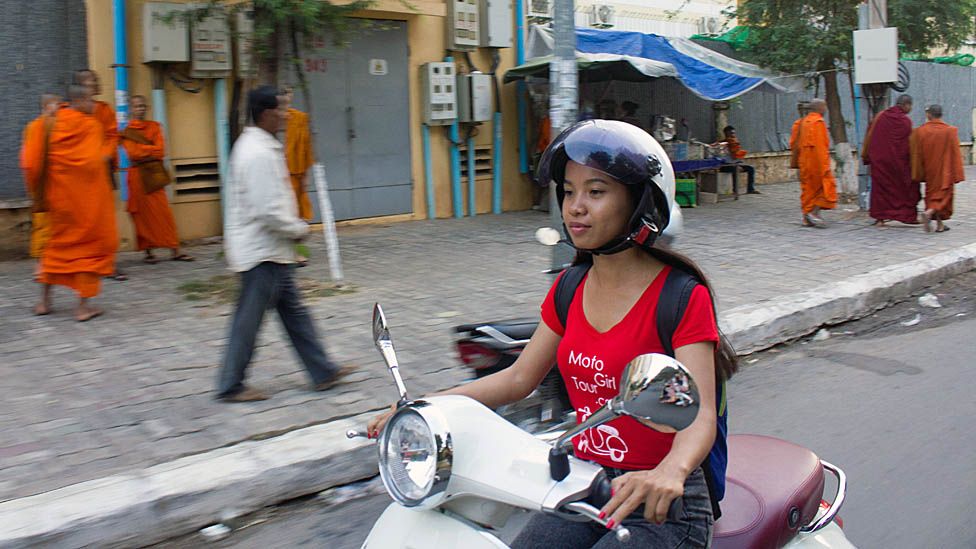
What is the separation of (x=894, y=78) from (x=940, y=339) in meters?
6.18

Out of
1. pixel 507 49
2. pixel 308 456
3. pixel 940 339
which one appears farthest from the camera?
pixel 507 49

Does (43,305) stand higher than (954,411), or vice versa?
(43,305)

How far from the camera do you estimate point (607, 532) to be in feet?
6.11

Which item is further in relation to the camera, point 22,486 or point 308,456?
point 308,456

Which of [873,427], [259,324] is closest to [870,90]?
[873,427]

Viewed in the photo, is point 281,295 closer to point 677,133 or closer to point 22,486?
point 22,486

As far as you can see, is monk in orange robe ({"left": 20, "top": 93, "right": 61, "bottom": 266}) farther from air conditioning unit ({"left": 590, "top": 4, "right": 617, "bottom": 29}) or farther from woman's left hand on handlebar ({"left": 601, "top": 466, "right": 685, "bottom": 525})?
air conditioning unit ({"left": 590, "top": 4, "right": 617, "bottom": 29})

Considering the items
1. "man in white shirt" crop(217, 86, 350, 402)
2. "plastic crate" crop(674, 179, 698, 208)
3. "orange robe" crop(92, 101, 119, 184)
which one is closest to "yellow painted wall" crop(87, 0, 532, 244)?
"orange robe" crop(92, 101, 119, 184)

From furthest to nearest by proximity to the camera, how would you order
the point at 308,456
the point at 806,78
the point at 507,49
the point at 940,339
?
the point at 806,78 < the point at 507,49 < the point at 940,339 < the point at 308,456

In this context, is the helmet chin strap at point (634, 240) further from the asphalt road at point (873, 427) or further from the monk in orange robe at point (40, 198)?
the monk in orange robe at point (40, 198)

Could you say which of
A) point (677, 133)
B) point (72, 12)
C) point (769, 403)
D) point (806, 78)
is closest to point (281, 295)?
point (769, 403)

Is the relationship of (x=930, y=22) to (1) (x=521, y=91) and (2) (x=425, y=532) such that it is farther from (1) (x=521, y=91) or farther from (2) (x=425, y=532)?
(2) (x=425, y=532)

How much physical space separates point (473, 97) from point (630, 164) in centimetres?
1094

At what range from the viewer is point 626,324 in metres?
1.96
